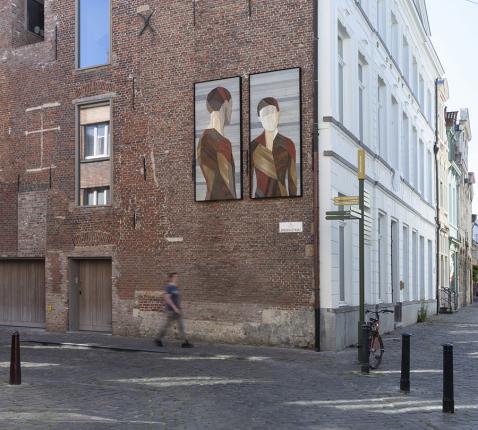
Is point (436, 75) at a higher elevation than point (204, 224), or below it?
higher

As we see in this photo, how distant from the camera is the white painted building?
15.4 meters

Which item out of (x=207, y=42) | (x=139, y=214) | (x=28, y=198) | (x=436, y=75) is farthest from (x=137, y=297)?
(x=436, y=75)

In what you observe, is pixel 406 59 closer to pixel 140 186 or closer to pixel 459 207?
pixel 140 186

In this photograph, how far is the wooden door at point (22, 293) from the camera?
19766mm

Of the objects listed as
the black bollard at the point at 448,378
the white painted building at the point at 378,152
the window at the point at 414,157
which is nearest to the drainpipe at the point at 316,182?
the white painted building at the point at 378,152

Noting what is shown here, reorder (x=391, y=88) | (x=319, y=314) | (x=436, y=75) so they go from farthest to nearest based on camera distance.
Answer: (x=436, y=75)
(x=391, y=88)
(x=319, y=314)

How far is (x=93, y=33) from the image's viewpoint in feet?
62.1

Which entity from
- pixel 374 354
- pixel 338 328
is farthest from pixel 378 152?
pixel 374 354

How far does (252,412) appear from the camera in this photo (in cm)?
818

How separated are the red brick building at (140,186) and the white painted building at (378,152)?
44 cm

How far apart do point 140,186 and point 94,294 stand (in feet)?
10.9

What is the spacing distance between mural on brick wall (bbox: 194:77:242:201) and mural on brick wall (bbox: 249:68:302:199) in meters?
0.41

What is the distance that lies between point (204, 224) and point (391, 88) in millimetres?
9434

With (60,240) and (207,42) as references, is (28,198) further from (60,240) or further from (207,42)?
(207,42)
